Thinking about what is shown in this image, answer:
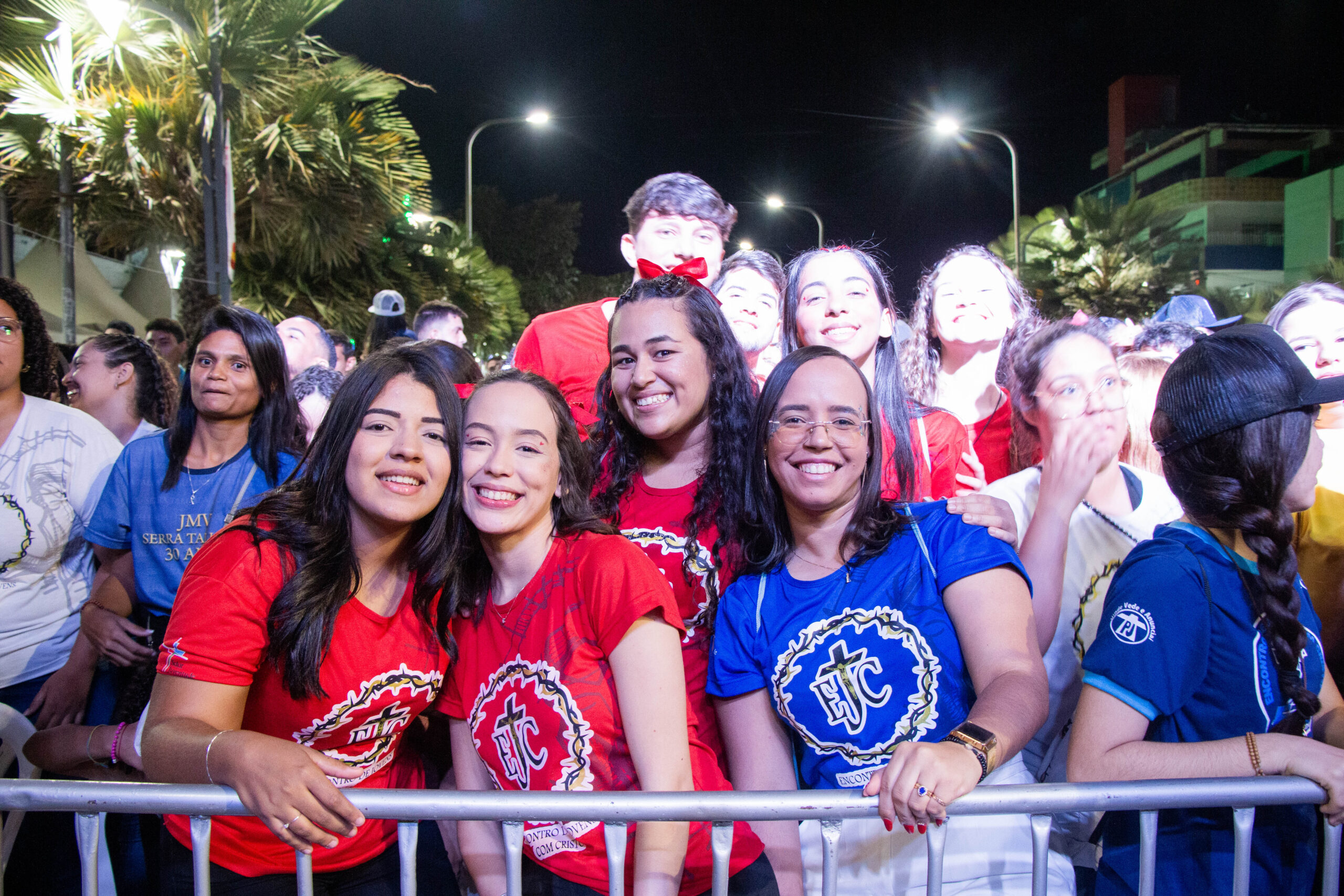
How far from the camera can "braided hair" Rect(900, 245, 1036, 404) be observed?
3779 mm

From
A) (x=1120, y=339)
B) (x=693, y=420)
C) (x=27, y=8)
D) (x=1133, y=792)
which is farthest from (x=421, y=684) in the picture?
(x=27, y=8)

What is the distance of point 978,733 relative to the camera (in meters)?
1.66

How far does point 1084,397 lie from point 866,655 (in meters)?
1.23

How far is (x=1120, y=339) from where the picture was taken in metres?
5.06

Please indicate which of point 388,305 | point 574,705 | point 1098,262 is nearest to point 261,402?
point 574,705

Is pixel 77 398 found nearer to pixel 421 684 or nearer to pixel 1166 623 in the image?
pixel 421 684

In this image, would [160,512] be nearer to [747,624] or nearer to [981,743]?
[747,624]

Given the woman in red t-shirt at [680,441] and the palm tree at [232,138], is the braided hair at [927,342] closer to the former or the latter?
the woman in red t-shirt at [680,441]

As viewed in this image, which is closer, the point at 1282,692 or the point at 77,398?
the point at 1282,692

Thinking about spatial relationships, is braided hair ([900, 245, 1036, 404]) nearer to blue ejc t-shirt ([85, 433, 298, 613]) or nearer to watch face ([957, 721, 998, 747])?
watch face ([957, 721, 998, 747])

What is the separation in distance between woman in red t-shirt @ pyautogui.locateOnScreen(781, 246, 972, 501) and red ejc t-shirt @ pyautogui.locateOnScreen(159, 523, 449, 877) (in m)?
1.72

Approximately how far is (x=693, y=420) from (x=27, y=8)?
11.5 meters

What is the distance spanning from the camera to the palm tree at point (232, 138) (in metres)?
8.97

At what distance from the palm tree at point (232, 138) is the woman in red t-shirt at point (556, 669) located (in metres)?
8.17
